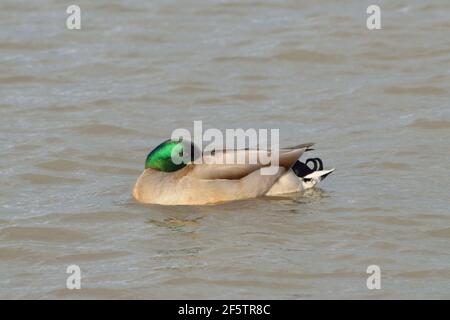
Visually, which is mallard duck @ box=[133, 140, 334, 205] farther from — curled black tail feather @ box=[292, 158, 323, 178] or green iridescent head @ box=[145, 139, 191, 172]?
curled black tail feather @ box=[292, 158, 323, 178]

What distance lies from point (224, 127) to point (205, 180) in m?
2.61

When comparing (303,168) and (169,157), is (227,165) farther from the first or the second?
(303,168)

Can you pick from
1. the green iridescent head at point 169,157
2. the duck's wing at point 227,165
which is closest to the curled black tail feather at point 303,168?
the duck's wing at point 227,165

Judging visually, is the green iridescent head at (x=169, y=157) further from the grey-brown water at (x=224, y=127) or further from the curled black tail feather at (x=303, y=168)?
the curled black tail feather at (x=303, y=168)

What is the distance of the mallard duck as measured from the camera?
1080 centimetres

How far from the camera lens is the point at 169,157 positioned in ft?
36.0

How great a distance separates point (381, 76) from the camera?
1494 cm

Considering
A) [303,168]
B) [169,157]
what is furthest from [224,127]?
[169,157]

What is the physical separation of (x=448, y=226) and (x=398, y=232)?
0.42 metres

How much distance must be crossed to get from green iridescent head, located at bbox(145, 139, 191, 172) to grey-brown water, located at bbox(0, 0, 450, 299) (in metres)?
0.45

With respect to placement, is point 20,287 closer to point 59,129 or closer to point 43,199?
point 43,199

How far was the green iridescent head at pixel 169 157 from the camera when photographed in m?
11.0

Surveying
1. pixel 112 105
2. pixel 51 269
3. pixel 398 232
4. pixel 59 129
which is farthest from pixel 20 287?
pixel 112 105

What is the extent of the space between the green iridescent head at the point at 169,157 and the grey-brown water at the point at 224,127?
1.46ft
